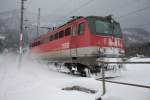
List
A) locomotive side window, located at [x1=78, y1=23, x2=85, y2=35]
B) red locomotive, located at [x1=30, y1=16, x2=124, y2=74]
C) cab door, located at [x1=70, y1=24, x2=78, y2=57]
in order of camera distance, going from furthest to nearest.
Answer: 1. cab door, located at [x1=70, y1=24, x2=78, y2=57]
2. locomotive side window, located at [x1=78, y1=23, x2=85, y2=35]
3. red locomotive, located at [x1=30, y1=16, x2=124, y2=74]

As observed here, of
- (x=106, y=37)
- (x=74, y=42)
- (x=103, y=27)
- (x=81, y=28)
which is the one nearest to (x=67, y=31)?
(x=74, y=42)

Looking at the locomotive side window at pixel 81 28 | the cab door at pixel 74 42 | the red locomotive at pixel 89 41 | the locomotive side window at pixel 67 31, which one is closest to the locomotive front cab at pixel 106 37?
the red locomotive at pixel 89 41

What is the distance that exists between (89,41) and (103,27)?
1328 mm

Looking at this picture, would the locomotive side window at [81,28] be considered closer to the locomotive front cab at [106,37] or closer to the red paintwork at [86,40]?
the red paintwork at [86,40]

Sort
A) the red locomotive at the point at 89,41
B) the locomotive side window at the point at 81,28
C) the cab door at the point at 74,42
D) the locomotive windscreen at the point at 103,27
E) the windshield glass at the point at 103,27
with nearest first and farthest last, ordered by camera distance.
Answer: the red locomotive at the point at 89,41
the locomotive windscreen at the point at 103,27
the windshield glass at the point at 103,27
the locomotive side window at the point at 81,28
the cab door at the point at 74,42

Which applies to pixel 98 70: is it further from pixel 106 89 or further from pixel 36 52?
pixel 36 52

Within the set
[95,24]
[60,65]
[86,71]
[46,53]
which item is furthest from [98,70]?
[46,53]

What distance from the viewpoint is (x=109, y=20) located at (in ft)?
40.7

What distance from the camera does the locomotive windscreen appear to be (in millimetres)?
11648

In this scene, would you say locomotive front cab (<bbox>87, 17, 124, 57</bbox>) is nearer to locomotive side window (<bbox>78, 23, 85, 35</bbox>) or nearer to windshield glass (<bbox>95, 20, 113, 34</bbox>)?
windshield glass (<bbox>95, 20, 113, 34</bbox>)

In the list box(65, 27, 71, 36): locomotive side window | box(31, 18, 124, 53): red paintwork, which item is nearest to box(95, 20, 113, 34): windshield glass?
box(31, 18, 124, 53): red paintwork

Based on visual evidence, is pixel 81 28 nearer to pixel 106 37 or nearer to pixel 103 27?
pixel 103 27

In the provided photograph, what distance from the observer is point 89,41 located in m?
11.4

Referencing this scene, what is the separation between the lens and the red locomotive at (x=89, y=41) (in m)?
11.3
